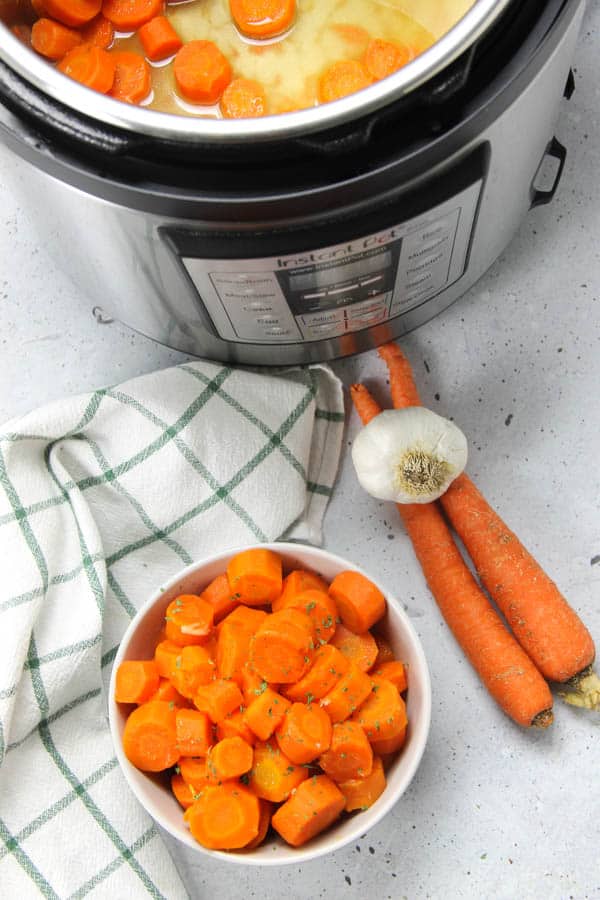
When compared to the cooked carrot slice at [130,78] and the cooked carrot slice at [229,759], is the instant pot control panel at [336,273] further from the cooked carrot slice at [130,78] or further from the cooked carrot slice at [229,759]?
the cooked carrot slice at [229,759]

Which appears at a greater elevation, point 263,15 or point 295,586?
point 263,15

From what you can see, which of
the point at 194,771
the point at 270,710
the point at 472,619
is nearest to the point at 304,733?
the point at 270,710

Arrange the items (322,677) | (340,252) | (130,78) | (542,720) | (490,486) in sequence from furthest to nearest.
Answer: (490,486) → (542,720) → (322,677) → (130,78) → (340,252)

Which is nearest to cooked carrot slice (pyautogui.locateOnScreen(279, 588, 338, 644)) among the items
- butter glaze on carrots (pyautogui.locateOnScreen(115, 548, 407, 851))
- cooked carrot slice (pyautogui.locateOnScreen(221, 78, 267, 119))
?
butter glaze on carrots (pyautogui.locateOnScreen(115, 548, 407, 851))

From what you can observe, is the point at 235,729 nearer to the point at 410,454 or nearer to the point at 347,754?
the point at 347,754

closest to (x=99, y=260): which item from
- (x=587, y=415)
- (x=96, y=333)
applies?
(x=96, y=333)

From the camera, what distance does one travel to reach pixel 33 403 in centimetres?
149

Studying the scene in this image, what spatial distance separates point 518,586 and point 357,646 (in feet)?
0.85

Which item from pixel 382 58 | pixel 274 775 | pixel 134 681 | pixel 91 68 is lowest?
pixel 274 775

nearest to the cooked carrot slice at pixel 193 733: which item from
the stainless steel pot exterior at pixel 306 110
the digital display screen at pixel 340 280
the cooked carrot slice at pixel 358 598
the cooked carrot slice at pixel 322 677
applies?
the cooked carrot slice at pixel 322 677

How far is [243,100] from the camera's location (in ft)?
3.52

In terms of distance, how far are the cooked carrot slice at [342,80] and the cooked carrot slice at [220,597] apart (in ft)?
1.97

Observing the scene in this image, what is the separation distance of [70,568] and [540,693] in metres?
0.65

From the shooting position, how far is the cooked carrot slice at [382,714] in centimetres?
118
